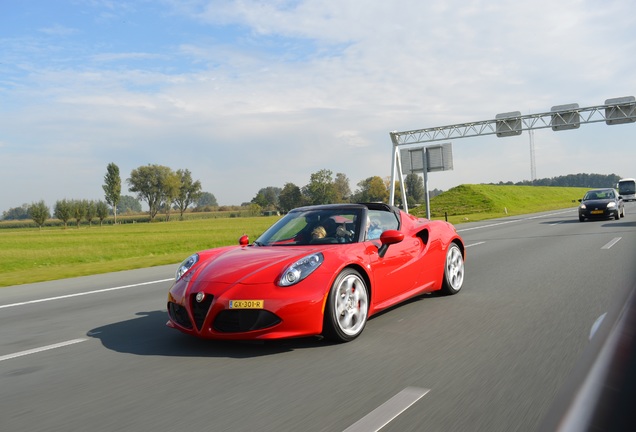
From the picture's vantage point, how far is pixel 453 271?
7676 mm

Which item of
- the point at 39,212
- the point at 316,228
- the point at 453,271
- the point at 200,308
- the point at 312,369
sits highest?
the point at 39,212

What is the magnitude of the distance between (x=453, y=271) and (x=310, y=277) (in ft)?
10.5

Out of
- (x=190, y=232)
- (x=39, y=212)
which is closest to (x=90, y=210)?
(x=39, y=212)

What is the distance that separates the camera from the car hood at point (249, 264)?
505 centimetres

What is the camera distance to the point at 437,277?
7.21 metres

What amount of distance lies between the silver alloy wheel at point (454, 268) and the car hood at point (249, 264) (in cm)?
252

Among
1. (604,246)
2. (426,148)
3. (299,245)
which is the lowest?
(604,246)

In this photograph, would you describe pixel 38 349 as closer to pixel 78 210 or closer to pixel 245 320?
pixel 245 320

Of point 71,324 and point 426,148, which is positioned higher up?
point 426,148

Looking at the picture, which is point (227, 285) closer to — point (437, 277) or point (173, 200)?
point (437, 277)

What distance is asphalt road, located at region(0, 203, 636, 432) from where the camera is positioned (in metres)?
3.39

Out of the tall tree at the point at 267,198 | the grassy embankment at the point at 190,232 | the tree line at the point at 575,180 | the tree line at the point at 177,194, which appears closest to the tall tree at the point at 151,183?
the tree line at the point at 177,194

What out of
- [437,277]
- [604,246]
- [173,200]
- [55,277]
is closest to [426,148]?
[604,246]

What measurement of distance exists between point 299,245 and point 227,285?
1.26 meters
